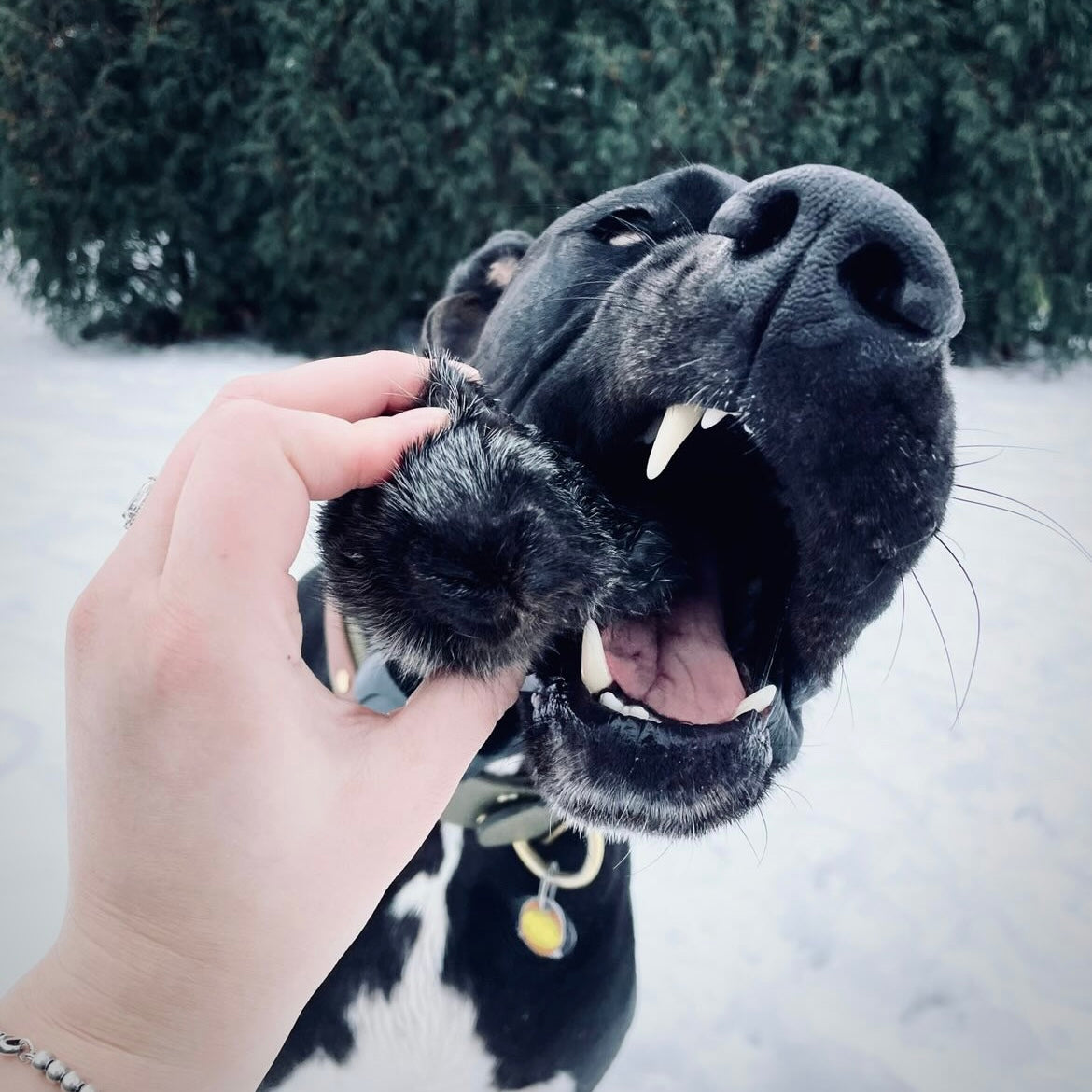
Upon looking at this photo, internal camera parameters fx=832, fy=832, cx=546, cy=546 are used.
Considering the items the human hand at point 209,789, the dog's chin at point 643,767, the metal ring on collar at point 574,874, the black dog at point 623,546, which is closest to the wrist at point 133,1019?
the human hand at point 209,789

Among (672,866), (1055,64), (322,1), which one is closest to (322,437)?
(672,866)

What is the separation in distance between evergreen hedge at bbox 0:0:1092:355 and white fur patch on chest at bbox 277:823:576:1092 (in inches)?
216

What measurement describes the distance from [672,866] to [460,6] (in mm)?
5571

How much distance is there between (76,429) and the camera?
17.4 ft

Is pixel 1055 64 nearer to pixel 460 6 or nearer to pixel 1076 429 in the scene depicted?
pixel 1076 429

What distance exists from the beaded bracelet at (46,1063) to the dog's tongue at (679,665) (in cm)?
73

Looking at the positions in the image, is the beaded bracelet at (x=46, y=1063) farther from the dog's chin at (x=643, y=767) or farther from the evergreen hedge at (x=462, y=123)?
the evergreen hedge at (x=462, y=123)

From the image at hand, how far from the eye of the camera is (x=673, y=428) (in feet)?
3.52

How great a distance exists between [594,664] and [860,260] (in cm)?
59

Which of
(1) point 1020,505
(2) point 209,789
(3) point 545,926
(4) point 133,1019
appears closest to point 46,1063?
(4) point 133,1019

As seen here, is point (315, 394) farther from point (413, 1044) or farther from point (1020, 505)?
point (1020, 505)

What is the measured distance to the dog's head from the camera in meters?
0.96

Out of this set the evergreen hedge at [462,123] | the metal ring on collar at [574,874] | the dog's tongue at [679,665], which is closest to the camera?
the dog's tongue at [679,665]

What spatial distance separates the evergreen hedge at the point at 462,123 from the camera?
573 cm
